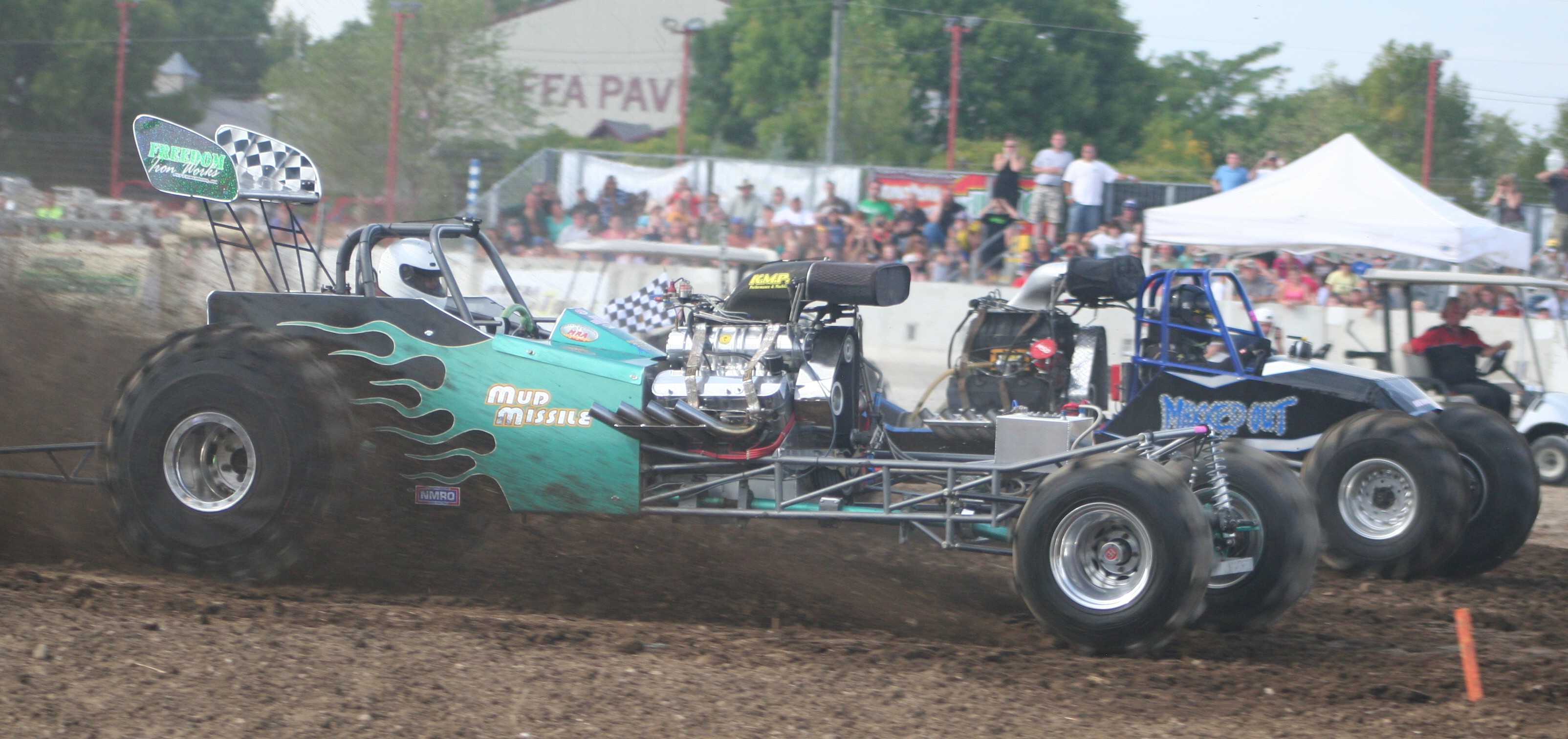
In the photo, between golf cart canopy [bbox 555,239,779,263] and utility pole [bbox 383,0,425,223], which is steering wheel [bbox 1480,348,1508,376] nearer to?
golf cart canopy [bbox 555,239,779,263]

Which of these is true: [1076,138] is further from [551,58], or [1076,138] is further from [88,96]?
[88,96]

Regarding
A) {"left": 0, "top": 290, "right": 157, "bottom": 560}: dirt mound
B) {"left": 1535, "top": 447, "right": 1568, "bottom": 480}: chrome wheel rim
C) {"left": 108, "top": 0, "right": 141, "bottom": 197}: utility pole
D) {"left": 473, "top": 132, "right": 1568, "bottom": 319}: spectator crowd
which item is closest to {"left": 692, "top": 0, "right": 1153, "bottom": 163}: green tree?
{"left": 473, "top": 132, "right": 1568, "bottom": 319}: spectator crowd

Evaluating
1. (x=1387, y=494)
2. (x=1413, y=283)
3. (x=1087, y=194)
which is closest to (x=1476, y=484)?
(x=1387, y=494)

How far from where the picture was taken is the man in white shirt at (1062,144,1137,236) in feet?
44.9

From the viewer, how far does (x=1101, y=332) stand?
823cm

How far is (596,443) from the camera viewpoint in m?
5.81

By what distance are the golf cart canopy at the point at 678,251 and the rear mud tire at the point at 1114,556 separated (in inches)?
282

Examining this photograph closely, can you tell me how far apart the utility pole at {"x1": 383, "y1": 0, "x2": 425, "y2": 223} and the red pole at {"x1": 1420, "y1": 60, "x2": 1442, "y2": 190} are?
12.7 metres

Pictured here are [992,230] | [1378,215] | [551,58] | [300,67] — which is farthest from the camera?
[551,58]

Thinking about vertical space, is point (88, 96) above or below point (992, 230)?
above

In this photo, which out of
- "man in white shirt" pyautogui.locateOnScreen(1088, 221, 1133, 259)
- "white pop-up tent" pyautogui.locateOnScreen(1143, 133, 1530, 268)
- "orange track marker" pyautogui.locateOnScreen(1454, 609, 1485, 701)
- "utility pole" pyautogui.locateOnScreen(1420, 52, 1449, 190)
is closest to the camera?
"orange track marker" pyautogui.locateOnScreen(1454, 609, 1485, 701)

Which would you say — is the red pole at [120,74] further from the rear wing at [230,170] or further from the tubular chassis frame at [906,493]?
the tubular chassis frame at [906,493]

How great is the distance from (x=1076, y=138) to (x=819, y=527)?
1014 inches

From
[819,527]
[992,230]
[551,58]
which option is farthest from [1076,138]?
[819,527]
